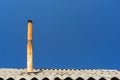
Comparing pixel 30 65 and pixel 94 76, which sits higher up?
pixel 30 65

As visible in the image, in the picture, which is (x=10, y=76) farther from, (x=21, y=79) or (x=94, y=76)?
(x=94, y=76)

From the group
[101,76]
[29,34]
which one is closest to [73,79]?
[101,76]

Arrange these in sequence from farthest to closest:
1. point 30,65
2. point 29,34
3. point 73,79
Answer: point 29,34 → point 30,65 → point 73,79

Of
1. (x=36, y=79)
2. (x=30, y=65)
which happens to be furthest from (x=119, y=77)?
(x=30, y=65)

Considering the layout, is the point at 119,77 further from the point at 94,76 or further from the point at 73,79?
the point at 73,79

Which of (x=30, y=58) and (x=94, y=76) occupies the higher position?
(x=30, y=58)

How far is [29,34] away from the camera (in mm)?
10977

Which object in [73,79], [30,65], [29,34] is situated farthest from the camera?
[29,34]

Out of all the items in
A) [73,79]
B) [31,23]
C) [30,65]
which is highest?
[31,23]

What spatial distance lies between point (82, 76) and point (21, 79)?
4.96ft

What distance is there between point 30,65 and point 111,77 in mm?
3313

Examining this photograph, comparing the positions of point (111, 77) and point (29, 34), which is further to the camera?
point (29, 34)

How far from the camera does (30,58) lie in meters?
10.7

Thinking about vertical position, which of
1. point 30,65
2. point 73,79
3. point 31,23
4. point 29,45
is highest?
point 31,23
